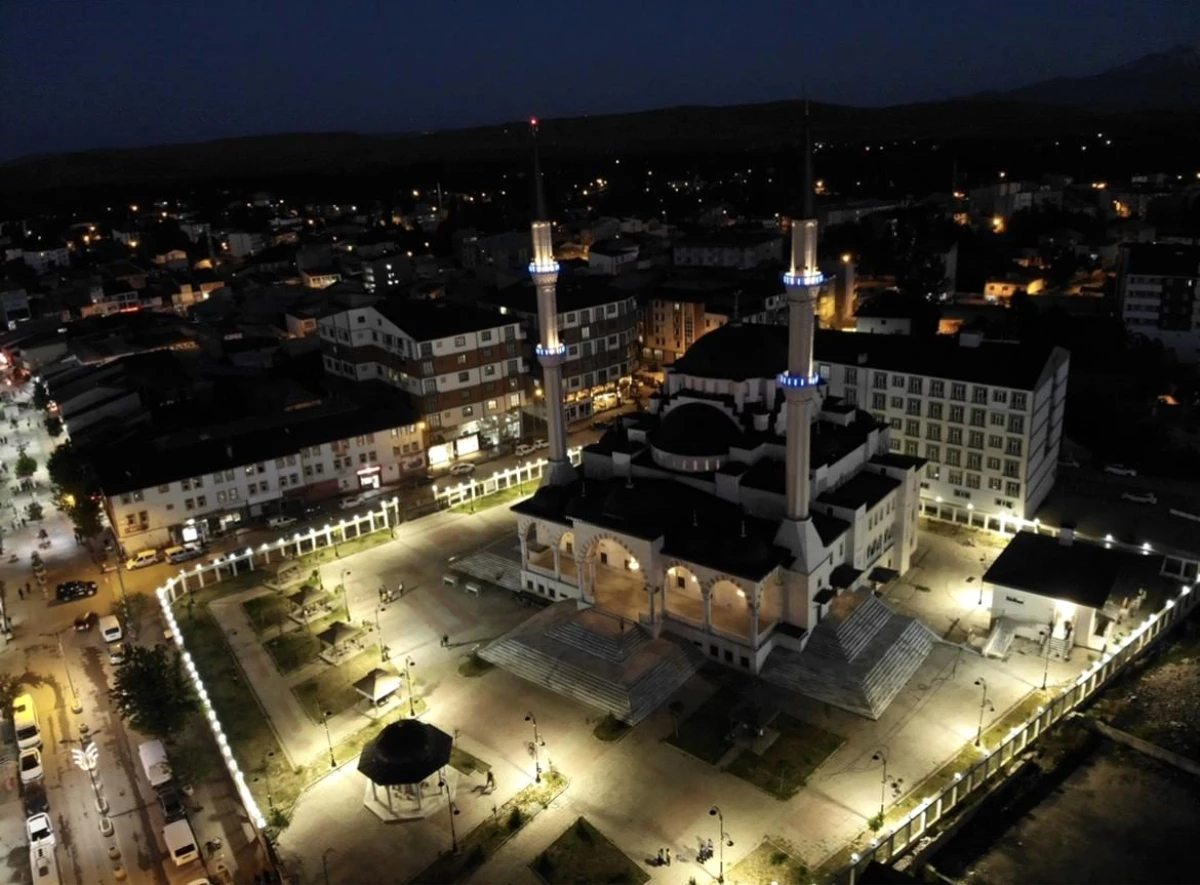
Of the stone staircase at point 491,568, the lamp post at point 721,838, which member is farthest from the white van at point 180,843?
the stone staircase at point 491,568

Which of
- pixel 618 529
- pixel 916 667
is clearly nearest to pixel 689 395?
pixel 618 529

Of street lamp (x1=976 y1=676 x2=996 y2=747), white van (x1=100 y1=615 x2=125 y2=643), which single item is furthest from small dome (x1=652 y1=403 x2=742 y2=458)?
white van (x1=100 y1=615 x2=125 y2=643)

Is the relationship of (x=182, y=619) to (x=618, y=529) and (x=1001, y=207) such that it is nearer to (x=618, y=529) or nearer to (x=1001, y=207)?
(x=618, y=529)

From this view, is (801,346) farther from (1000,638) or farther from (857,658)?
(1000,638)

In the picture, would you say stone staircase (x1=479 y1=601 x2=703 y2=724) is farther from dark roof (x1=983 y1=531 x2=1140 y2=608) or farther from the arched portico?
dark roof (x1=983 y1=531 x2=1140 y2=608)

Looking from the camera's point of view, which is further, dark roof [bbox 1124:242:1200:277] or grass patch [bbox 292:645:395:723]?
dark roof [bbox 1124:242:1200:277]

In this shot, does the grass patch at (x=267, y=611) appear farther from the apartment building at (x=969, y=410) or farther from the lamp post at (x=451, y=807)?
the apartment building at (x=969, y=410)
